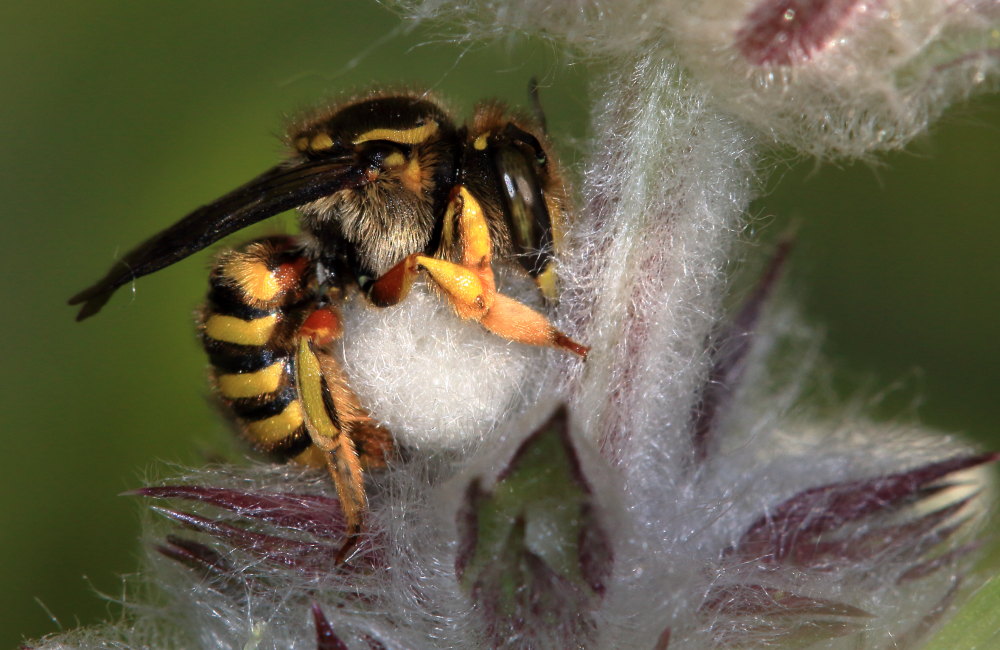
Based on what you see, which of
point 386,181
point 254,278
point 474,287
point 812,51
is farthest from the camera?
point 254,278

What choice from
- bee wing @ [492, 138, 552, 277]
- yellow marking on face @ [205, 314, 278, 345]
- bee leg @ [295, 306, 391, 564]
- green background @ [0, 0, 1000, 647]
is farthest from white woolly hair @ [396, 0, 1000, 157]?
green background @ [0, 0, 1000, 647]

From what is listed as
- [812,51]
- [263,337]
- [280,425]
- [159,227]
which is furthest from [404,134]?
[159,227]

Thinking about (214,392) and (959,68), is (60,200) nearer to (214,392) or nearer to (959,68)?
(214,392)

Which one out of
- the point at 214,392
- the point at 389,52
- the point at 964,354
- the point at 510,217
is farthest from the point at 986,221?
the point at 214,392

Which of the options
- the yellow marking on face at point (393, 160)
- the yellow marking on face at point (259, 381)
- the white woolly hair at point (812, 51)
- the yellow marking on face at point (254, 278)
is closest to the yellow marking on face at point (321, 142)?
the yellow marking on face at point (393, 160)

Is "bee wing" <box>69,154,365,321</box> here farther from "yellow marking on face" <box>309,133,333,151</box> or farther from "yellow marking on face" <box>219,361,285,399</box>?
"yellow marking on face" <box>219,361,285,399</box>

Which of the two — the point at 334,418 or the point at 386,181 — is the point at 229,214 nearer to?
the point at 386,181

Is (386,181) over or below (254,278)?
over
